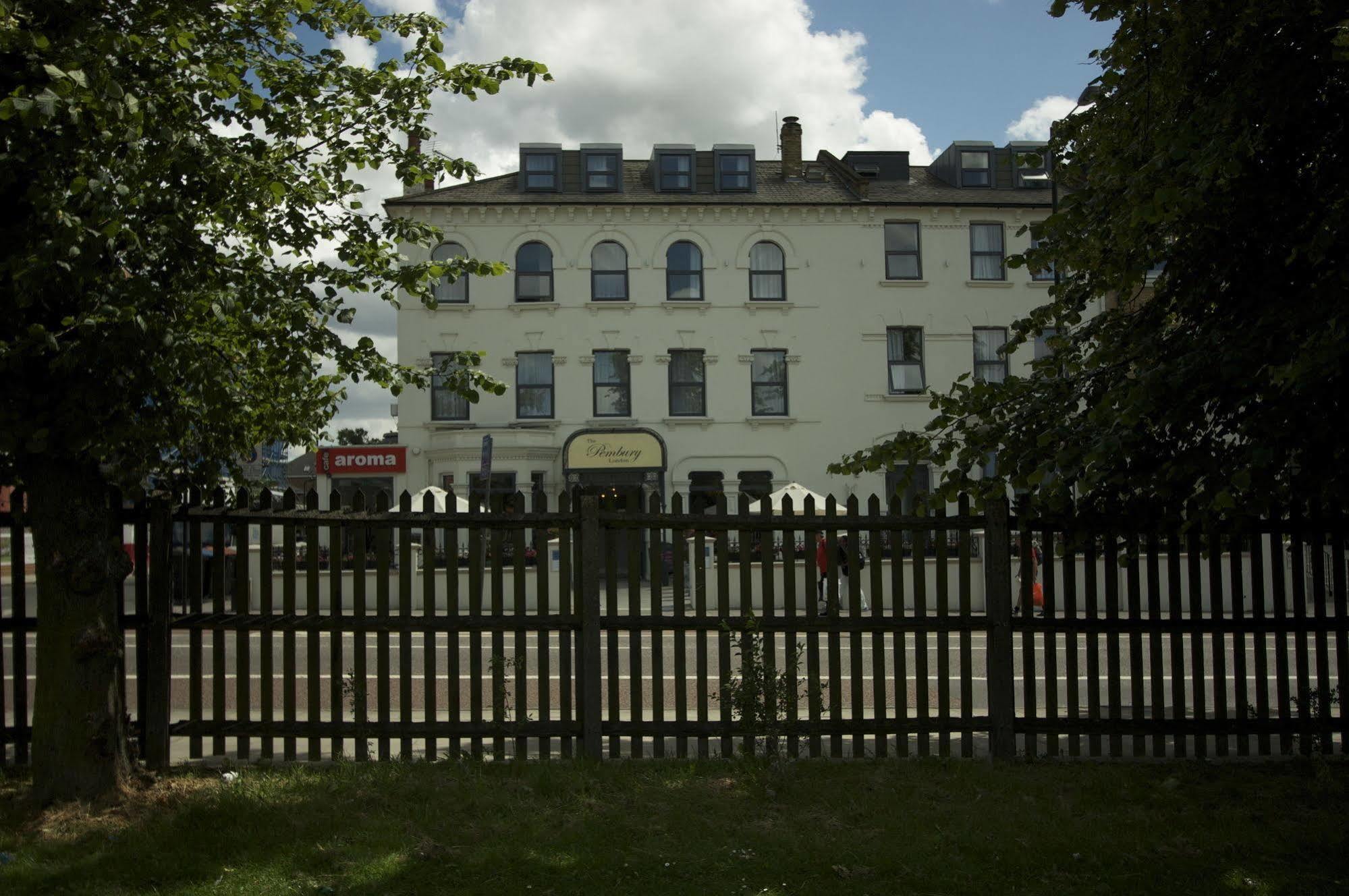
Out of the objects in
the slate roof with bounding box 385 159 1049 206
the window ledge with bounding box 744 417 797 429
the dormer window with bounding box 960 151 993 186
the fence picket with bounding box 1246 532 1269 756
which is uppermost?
the dormer window with bounding box 960 151 993 186

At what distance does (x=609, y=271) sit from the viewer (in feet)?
100

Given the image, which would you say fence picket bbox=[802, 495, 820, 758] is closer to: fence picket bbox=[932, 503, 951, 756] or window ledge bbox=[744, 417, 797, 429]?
fence picket bbox=[932, 503, 951, 756]

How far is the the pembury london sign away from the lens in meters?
30.4

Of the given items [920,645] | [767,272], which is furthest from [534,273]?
[920,645]

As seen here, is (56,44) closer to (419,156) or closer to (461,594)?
(419,156)

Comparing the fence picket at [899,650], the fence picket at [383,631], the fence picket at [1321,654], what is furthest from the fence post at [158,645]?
the fence picket at [1321,654]

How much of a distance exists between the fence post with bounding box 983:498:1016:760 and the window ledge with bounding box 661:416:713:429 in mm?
22714

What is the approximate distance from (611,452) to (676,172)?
8.68m

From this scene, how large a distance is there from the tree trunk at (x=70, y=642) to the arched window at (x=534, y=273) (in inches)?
953

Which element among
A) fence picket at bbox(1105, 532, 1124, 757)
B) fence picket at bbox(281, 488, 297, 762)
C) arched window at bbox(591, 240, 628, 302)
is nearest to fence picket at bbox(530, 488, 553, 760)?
fence picket at bbox(281, 488, 297, 762)

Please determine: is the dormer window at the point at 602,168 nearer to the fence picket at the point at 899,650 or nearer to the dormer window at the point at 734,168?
the dormer window at the point at 734,168

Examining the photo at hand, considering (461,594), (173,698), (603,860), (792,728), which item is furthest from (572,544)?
(461,594)

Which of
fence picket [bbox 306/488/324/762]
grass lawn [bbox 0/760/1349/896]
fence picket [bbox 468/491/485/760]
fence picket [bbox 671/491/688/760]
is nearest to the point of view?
grass lawn [bbox 0/760/1349/896]

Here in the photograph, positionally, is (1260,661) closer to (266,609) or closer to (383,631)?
(383,631)
